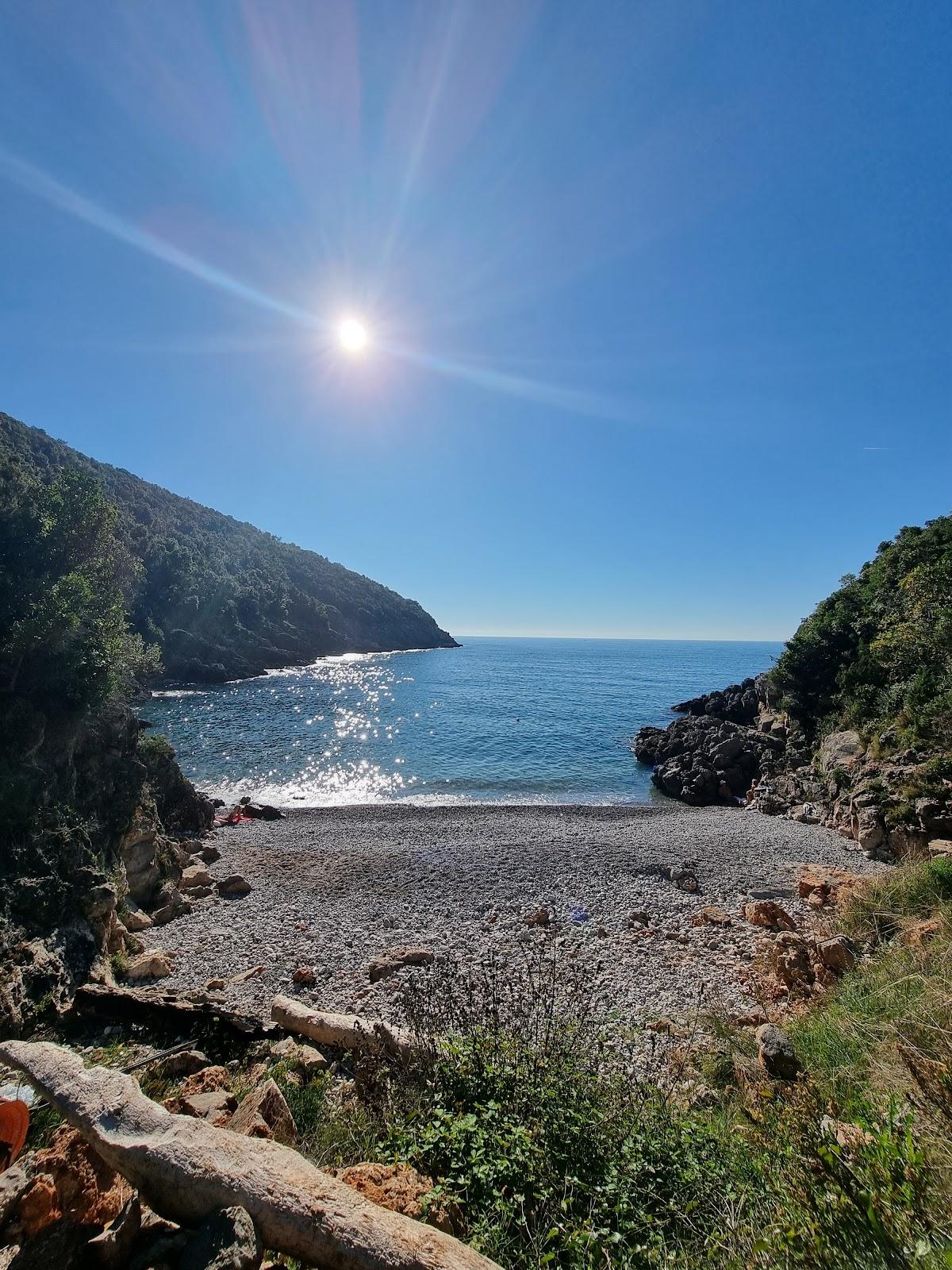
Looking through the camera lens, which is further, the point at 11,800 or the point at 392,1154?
the point at 11,800

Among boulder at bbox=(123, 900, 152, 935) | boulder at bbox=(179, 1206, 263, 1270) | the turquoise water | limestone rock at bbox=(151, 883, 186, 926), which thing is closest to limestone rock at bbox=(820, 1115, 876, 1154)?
boulder at bbox=(179, 1206, 263, 1270)

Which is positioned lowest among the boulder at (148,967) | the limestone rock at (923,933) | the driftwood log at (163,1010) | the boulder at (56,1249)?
the boulder at (148,967)

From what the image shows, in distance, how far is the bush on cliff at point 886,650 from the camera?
1759 cm

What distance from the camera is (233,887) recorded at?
13.6 meters

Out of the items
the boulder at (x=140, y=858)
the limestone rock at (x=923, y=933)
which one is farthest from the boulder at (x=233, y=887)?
the limestone rock at (x=923, y=933)

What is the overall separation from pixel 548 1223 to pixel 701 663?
469 feet

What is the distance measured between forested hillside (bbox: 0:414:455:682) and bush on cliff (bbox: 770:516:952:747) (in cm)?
5338

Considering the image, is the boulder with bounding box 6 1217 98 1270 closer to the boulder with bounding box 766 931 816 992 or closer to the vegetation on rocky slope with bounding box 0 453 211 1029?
the vegetation on rocky slope with bounding box 0 453 211 1029

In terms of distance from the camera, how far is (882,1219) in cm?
238

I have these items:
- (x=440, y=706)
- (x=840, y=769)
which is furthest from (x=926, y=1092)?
(x=440, y=706)

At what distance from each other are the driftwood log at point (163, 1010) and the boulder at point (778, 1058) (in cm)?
610

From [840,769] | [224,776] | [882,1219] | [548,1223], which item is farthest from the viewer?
[224,776]

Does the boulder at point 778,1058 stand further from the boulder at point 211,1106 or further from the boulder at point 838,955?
the boulder at point 211,1106

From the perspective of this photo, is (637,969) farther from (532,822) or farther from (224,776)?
(224,776)
